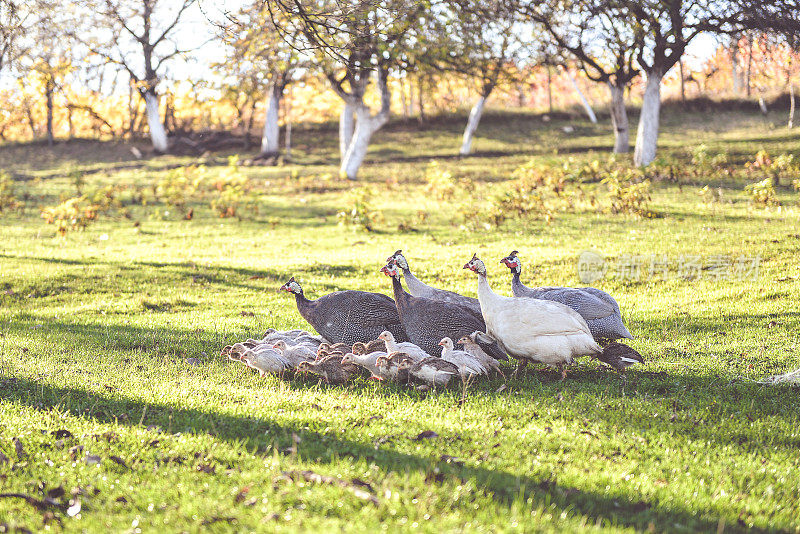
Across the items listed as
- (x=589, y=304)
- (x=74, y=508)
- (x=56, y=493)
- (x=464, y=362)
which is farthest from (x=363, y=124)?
(x=74, y=508)

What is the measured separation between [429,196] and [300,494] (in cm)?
2290

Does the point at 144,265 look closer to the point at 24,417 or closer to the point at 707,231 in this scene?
the point at 24,417

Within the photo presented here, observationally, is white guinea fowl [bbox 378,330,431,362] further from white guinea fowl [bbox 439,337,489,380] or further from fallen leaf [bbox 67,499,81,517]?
fallen leaf [bbox 67,499,81,517]

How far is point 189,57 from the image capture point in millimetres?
39406

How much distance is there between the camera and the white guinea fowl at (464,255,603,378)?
6824 millimetres

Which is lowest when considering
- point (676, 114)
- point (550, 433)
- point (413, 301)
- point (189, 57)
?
point (550, 433)

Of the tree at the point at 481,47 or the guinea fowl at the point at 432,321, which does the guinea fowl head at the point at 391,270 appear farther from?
the tree at the point at 481,47

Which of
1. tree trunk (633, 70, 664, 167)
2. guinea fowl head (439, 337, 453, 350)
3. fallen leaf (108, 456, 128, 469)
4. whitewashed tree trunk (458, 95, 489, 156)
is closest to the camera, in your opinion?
fallen leaf (108, 456, 128, 469)

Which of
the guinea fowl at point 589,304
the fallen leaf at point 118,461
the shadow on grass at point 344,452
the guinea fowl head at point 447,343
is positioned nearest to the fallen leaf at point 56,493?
the fallen leaf at point 118,461

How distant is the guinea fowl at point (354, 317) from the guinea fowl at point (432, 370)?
1.32 m

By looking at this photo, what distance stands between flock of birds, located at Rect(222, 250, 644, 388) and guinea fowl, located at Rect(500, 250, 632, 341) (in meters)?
0.01

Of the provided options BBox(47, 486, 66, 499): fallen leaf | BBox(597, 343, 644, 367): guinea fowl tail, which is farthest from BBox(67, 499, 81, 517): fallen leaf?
BBox(597, 343, 644, 367): guinea fowl tail

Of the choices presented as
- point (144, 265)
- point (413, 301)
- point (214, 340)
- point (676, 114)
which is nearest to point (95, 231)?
point (144, 265)

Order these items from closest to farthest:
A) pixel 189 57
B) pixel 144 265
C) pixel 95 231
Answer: pixel 144 265 < pixel 95 231 < pixel 189 57
